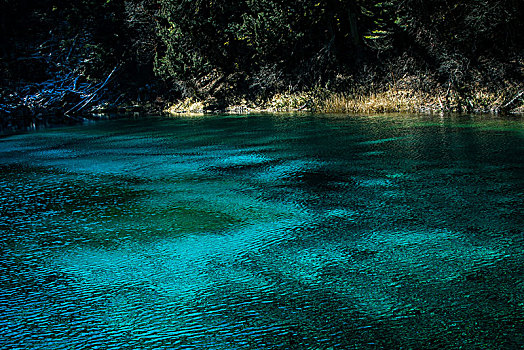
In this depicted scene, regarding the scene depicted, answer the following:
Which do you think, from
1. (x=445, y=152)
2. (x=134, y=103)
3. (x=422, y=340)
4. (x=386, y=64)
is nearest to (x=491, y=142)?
(x=445, y=152)

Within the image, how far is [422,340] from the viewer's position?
8.38ft

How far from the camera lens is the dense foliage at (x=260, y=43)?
568 inches

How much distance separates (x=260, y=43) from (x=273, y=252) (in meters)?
15.7

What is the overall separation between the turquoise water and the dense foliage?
7128 mm

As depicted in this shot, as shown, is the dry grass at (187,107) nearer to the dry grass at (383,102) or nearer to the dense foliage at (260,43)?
the dense foliage at (260,43)

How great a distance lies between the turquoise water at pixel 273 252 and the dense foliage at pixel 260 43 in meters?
7.13

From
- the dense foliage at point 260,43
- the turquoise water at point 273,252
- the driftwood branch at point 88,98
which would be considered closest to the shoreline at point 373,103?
the dense foliage at point 260,43

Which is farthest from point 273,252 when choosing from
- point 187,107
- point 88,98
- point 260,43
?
point 88,98

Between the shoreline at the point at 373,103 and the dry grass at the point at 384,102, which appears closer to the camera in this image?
the shoreline at the point at 373,103

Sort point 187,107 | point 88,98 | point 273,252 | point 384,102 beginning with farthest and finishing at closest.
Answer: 1. point 88,98
2. point 187,107
3. point 384,102
4. point 273,252

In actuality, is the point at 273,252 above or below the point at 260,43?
below

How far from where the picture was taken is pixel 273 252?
396 centimetres

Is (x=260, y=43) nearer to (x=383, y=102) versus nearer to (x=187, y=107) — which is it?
(x=383, y=102)

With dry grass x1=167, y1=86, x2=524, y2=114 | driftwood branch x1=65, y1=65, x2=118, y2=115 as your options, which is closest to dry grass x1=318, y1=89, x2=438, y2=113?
dry grass x1=167, y1=86, x2=524, y2=114
